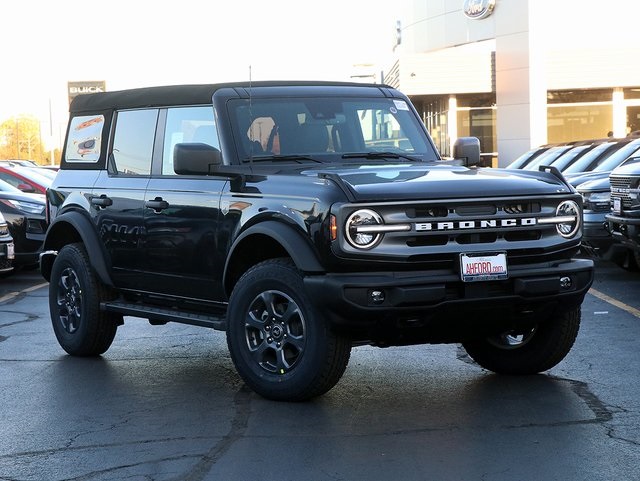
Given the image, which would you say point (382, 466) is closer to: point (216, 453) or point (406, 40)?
point (216, 453)

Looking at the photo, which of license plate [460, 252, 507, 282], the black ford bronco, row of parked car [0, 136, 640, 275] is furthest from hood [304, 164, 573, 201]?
row of parked car [0, 136, 640, 275]

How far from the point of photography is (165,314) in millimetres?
8016

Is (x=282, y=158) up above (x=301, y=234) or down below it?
above

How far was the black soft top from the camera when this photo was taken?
320 inches

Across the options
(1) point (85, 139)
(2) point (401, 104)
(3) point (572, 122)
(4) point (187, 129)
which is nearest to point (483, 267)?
(2) point (401, 104)

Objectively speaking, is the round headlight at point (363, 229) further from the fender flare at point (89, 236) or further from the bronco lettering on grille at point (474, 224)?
the fender flare at point (89, 236)

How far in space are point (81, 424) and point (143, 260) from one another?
1851 millimetres

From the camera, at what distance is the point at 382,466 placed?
5.44 metres

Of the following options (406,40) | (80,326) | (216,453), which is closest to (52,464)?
(216,453)

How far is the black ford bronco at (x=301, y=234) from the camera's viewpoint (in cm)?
652

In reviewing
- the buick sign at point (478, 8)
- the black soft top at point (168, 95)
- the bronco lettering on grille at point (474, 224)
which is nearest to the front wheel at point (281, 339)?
the bronco lettering on grille at point (474, 224)

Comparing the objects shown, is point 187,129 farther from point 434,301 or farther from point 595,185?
point 595,185

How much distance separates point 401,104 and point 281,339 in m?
2.45

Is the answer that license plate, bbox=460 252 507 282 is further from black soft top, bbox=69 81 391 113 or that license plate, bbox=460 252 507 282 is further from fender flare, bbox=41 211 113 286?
fender flare, bbox=41 211 113 286
